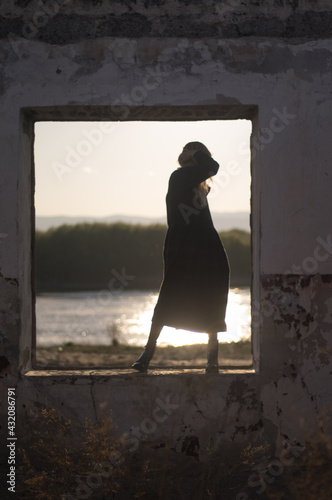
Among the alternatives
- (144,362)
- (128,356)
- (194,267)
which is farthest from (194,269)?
(128,356)

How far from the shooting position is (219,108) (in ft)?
11.6

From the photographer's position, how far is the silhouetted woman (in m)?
3.58

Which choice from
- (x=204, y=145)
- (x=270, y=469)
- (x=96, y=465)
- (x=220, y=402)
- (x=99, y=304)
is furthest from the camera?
(x=99, y=304)

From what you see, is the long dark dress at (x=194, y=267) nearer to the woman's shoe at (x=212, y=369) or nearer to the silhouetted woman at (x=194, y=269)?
the silhouetted woman at (x=194, y=269)

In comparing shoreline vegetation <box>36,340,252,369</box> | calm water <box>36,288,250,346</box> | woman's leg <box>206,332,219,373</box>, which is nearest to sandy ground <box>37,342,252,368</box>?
shoreline vegetation <box>36,340,252,369</box>

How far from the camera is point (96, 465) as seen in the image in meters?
2.72

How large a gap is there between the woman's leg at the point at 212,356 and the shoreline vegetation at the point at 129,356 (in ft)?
13.3

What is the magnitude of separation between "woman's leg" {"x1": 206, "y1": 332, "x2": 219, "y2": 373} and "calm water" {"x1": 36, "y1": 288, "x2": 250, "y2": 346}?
8.57m

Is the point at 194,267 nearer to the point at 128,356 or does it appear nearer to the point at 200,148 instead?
the point at 200,148

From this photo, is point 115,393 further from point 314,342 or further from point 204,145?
point 204,145

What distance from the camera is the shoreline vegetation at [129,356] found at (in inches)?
318

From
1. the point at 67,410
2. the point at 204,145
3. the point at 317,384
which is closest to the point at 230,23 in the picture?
the point at 204,145

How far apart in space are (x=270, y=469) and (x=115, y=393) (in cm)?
100

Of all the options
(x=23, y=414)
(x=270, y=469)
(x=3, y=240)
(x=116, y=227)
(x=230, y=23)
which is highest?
(x=116, y=227)
